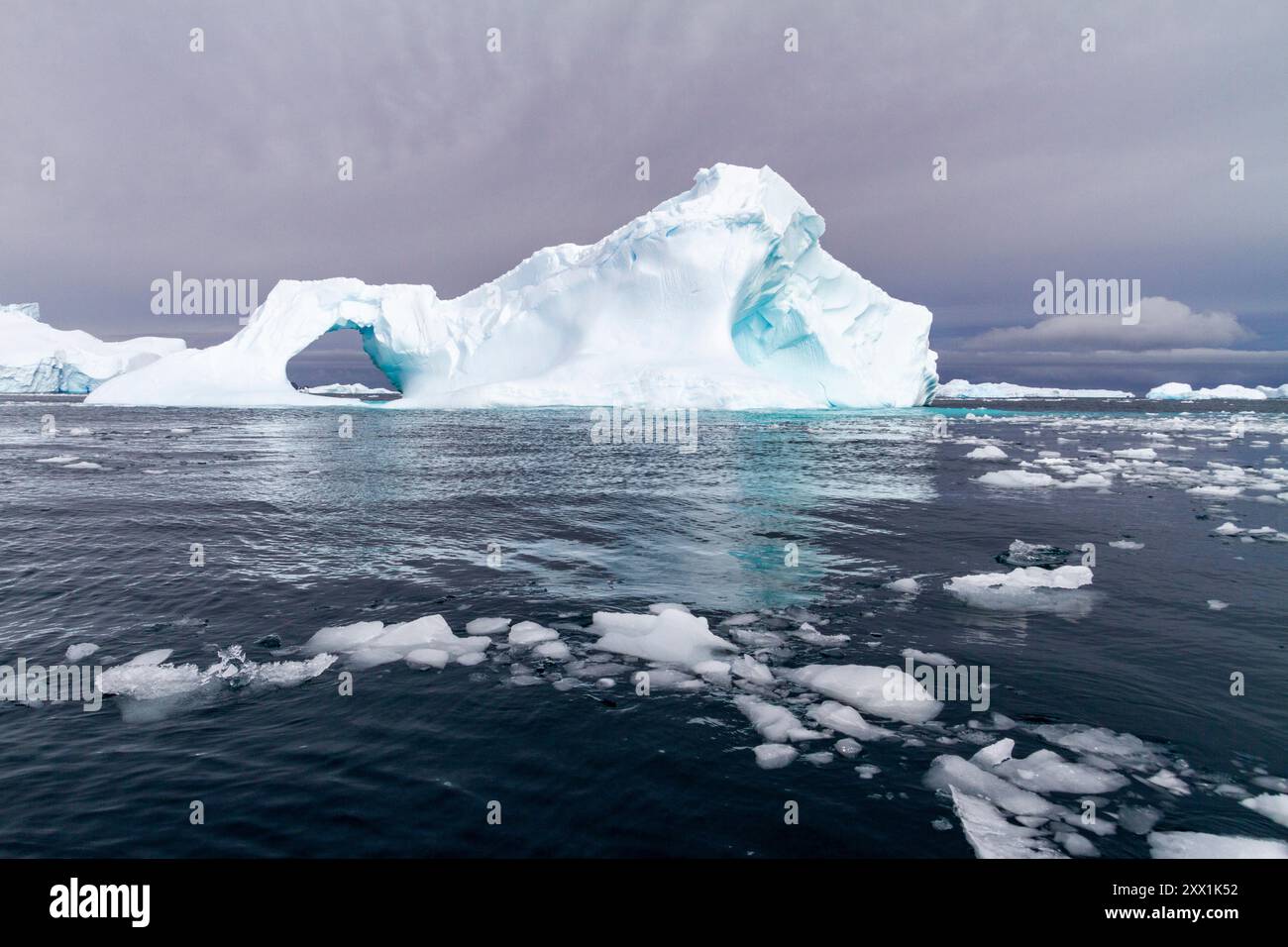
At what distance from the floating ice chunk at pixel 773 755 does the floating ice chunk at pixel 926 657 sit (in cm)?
202

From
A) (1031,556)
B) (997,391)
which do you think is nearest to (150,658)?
(1031,556)

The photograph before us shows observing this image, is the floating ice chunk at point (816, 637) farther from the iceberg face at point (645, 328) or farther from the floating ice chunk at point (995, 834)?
the iceberg face at point (645, 328)

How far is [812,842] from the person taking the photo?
141 inches

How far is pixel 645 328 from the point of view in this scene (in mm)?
52000

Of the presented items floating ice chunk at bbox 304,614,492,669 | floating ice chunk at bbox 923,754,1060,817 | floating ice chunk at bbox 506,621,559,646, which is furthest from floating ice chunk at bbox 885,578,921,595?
floating ice chunk at bbox 304,614,492,669

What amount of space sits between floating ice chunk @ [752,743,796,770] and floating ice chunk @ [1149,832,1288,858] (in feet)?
6.38

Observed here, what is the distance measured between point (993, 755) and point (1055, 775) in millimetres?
350

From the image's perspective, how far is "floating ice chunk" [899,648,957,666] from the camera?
5.95 meters

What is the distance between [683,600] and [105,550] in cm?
847

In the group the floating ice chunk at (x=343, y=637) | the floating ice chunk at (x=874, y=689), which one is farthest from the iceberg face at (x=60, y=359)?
the floating ice chunk at (x=874, y=689)

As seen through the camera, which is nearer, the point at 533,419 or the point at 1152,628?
the point at 1152,628
